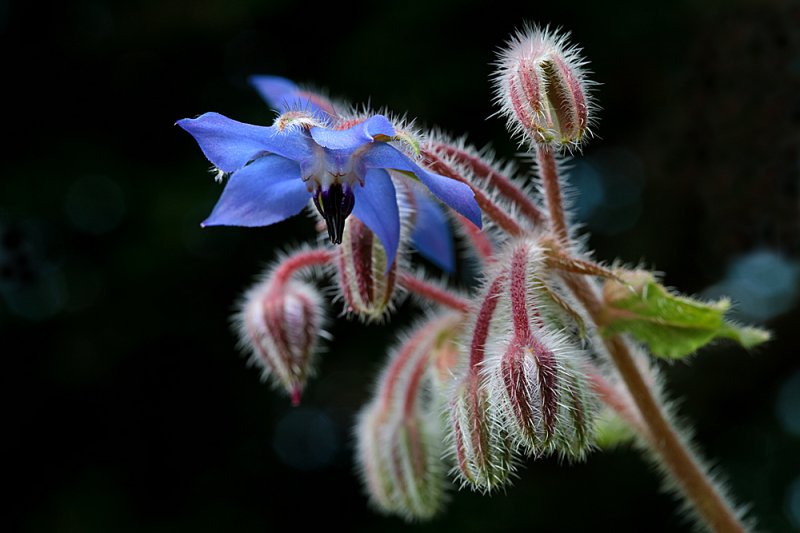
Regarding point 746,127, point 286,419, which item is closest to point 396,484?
point 746,127

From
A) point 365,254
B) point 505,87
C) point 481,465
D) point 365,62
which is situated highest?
point 365,62

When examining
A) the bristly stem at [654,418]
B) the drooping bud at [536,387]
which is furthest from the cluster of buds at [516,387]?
the bristly stem at [654,418]

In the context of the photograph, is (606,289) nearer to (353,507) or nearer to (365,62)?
(365,62)

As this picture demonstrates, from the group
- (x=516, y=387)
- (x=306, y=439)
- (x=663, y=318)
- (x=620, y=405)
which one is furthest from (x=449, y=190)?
(x=306, y=439)

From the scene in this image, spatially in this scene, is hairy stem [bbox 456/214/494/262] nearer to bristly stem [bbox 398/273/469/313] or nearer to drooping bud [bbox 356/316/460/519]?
bristly stem [bbox 398/273/469/313]

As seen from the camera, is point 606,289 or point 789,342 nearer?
point 606,289

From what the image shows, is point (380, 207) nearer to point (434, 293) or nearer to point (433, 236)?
point (434, 293)

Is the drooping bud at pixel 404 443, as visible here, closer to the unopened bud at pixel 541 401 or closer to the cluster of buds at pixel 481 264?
the cluster of buds at pixel 481 264
